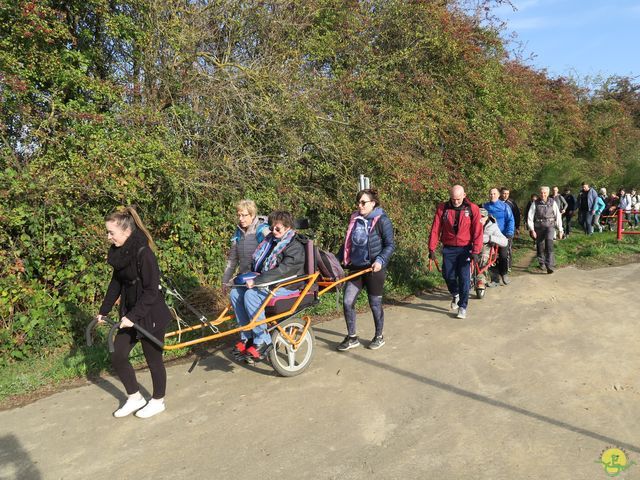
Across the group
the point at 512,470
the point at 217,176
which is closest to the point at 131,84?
the point at 217,176

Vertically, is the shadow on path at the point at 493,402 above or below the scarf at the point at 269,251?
below

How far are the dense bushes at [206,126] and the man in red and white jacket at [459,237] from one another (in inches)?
77.4

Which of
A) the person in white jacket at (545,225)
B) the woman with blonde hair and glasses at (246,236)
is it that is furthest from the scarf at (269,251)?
the person in white jacket at (545,225)

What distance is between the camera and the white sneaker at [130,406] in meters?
4.16

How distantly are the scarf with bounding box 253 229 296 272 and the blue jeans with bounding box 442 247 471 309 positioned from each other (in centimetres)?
304

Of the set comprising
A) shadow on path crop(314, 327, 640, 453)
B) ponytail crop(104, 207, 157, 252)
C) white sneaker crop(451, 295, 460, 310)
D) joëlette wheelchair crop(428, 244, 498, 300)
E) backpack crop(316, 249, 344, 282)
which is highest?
ponytail crop(104, 207, 157, 252)

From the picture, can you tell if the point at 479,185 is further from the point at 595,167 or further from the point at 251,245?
the point at 595,167

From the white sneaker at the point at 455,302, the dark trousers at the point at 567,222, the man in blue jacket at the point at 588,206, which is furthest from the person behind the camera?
the dark trousers at the point at 567,222

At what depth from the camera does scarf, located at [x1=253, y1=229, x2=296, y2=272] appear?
4.85 m

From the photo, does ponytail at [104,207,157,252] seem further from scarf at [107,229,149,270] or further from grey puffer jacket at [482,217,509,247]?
grey puffer jacket at [482,217,509,247]

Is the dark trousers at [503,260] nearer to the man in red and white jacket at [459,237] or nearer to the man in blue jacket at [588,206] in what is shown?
the man in red and white jacket at [459,237]

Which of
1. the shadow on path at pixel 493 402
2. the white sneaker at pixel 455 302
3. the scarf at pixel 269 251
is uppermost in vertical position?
the scarf at pixel 269 251

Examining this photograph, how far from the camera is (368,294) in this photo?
5.72 meters

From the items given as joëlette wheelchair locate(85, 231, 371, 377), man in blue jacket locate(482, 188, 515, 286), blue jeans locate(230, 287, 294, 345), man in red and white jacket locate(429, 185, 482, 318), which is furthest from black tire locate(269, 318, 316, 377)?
man in blue jacket locate(482, 188, 515, 286)
